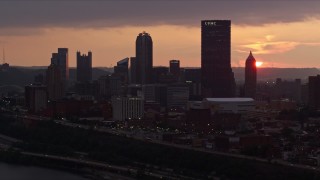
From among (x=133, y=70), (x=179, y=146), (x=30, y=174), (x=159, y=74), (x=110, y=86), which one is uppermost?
(x=133, y=70)

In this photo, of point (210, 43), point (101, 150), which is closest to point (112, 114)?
point (101, 150)

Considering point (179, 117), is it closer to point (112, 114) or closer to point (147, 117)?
point (147, 117)

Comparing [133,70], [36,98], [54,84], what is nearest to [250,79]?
[133,70]

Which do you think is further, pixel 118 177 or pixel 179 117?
pixel 179 117

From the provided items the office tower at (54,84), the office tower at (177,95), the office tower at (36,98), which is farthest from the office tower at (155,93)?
the office tower at (36,98)

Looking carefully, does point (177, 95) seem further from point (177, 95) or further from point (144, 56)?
point (144, 56)

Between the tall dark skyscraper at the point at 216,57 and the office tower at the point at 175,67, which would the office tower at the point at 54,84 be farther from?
the office tower at the point at 175,67
